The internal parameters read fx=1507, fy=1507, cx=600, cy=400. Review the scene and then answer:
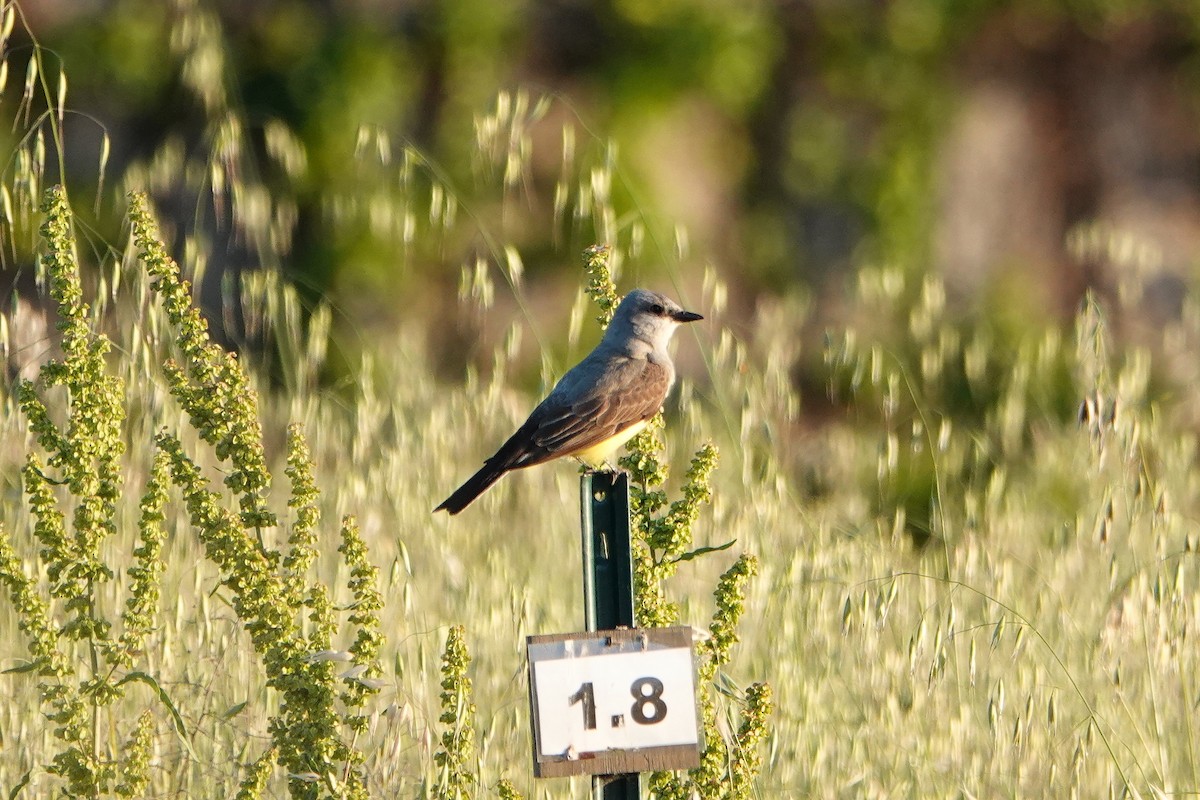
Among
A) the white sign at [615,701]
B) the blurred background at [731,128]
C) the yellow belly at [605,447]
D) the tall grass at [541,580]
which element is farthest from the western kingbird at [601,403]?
the blurred background at [731,128]

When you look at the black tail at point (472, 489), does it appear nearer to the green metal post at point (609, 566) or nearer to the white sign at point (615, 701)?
the green metal post at point (609, 566)

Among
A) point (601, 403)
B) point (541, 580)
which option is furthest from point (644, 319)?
point (541, 580)

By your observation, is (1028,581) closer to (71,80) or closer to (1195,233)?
(1195,233)

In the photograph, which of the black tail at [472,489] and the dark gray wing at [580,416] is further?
the dark gray wing at [580,416]

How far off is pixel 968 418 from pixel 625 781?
304 inches

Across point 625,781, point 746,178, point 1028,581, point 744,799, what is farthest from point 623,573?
point 746,178

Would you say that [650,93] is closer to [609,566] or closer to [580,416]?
[580,416]

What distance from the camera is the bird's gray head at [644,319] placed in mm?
4582

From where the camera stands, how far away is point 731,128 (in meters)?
10.9

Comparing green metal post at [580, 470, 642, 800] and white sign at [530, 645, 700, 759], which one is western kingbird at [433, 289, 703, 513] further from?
white sign at [530, 645, 700, 759]

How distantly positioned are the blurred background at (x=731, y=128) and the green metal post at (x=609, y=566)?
6678 mm

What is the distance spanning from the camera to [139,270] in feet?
13.8

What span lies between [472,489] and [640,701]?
1.42 m

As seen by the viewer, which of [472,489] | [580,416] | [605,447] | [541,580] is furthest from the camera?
[541,580]
